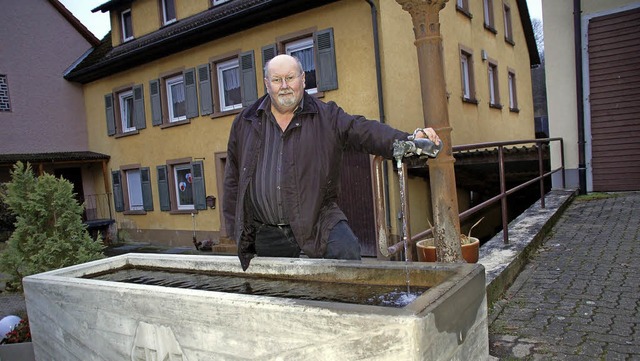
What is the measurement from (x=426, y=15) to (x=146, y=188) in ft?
43.1

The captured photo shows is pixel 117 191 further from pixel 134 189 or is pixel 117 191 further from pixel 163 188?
pixel 163 188

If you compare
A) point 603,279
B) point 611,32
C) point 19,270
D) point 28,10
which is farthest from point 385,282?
point 28,10

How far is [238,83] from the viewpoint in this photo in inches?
481

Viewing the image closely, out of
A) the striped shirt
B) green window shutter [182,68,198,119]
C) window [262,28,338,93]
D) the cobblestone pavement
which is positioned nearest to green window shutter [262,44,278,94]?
window [262,28,338,93]

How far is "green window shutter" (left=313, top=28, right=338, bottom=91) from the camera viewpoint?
393 inches

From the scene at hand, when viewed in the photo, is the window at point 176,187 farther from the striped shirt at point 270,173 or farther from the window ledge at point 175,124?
the striped shirt at point 270,173

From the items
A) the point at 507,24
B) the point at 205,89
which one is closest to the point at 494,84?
the point at 507,24

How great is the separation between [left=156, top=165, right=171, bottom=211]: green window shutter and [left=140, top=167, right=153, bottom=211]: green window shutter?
522mm

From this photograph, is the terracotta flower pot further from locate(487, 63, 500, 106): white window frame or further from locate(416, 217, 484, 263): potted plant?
locate(487, 63, 500, 106): white window frame

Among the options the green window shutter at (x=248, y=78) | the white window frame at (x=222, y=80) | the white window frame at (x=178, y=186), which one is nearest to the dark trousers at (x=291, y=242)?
the green window shutter at (x=248, y=78)

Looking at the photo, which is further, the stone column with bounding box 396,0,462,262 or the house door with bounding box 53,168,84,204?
Answer: the house door with bounding box 53,168,84,204

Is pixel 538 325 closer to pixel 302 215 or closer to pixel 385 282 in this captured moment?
pixel 385 282

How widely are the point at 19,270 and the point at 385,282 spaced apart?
17.3 feet

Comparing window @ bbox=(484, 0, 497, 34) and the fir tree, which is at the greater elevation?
window @ bbox=(484, 0, 497, 34)
